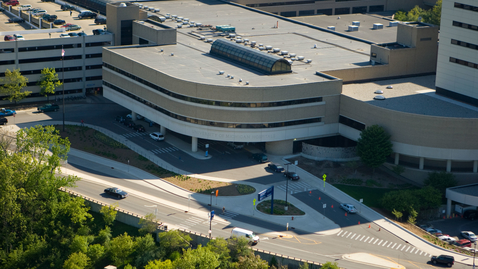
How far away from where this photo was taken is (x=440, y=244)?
347 ft

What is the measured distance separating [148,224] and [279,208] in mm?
21610

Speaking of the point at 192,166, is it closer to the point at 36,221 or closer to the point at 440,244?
the point at 36,221

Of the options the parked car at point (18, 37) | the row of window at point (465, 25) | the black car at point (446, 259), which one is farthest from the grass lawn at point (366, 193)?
the parked car at point (18, 37)

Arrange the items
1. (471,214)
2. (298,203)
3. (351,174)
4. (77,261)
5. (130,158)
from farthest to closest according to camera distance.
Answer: (130,158) < (351,174) < (471,214) < (298,203) < (77,261)

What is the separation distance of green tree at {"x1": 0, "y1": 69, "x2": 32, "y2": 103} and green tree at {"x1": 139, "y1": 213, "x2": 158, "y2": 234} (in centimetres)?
6244

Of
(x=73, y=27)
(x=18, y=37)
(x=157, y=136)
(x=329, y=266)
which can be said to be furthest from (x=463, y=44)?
(x=18, y=37)

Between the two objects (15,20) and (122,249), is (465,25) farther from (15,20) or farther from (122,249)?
(15,20)

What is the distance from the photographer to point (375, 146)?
123625mm

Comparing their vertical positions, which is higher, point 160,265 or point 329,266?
point 329,266

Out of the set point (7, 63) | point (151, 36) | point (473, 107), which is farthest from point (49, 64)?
point (473, 107)

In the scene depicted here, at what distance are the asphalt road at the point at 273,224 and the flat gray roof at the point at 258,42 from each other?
14896 mm

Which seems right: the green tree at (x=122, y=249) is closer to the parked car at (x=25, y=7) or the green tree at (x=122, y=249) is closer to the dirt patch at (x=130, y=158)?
the dirt patch at (x=130, y=158)

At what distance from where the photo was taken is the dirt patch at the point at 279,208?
11212cm

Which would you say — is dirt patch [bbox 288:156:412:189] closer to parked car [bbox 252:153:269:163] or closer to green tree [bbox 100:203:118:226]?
parked car [bbox 252:153:269:163]
